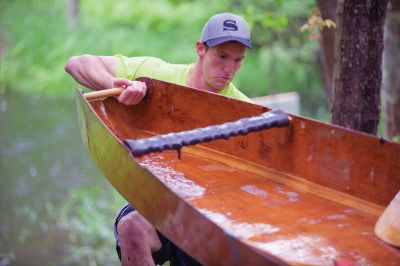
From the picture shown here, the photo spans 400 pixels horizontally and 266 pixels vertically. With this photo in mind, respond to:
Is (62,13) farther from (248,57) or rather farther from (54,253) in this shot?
(54,253)

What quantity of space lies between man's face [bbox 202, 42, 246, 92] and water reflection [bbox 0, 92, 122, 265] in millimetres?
4176

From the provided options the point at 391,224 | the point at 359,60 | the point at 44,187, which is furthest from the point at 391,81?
the point at 44,187

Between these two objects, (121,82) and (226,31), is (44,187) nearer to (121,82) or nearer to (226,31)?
(121,82)

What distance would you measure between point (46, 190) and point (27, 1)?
11.7m

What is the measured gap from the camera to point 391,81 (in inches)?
280

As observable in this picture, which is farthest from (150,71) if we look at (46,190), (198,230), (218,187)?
(46,190)

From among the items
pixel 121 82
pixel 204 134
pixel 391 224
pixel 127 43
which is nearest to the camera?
pixel 391 224

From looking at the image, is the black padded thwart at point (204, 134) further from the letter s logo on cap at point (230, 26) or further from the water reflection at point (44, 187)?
the water reflection at point (44, 187)

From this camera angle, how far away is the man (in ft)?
12.4

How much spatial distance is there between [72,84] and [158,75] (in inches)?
467

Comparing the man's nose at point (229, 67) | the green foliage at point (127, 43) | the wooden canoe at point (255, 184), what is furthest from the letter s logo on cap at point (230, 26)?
the green foliage at point (127, 43)

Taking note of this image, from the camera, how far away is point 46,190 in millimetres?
10336

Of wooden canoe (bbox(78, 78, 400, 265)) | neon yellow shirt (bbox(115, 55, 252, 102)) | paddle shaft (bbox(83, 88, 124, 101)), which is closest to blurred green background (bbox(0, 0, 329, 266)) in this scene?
neon yellow shirt (bbox(115, 55, 252, 102))

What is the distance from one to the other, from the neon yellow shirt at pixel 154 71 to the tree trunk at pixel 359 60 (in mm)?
704
